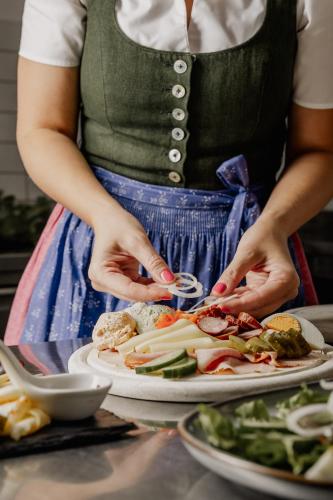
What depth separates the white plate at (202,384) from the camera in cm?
103

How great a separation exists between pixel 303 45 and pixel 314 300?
1.65 feet

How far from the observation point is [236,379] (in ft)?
3.46

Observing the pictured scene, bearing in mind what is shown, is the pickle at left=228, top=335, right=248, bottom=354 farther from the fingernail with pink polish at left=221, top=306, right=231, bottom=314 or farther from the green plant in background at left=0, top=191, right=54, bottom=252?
the green plant in background at left=0, top=191, right=54, bottom=252

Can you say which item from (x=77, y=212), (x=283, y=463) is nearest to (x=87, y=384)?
(x=283, y=463)

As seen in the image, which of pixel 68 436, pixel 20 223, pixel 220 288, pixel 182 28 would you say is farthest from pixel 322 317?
pixel 20 223

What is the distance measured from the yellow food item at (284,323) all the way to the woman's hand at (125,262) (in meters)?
0.17

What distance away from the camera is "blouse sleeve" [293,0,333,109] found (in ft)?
5.37

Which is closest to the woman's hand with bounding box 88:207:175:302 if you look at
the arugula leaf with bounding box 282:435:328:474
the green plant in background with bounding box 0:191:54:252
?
the arugula leaf with bounding box 282:435:328:474

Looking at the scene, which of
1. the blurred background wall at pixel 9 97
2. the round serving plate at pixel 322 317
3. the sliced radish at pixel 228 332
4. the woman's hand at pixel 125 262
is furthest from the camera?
the blurred background wall at pixel 9 97

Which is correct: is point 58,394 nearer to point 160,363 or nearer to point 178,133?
point 160,363

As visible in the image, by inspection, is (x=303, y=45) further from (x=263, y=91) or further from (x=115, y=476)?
(x=115, y=476)

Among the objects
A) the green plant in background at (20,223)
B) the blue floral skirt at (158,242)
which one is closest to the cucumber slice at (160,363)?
the blue floral skirt at (158,242)

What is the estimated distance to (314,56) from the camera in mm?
1669

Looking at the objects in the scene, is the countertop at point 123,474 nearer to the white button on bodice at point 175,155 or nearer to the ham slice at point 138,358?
the ham slice at point 138,358
